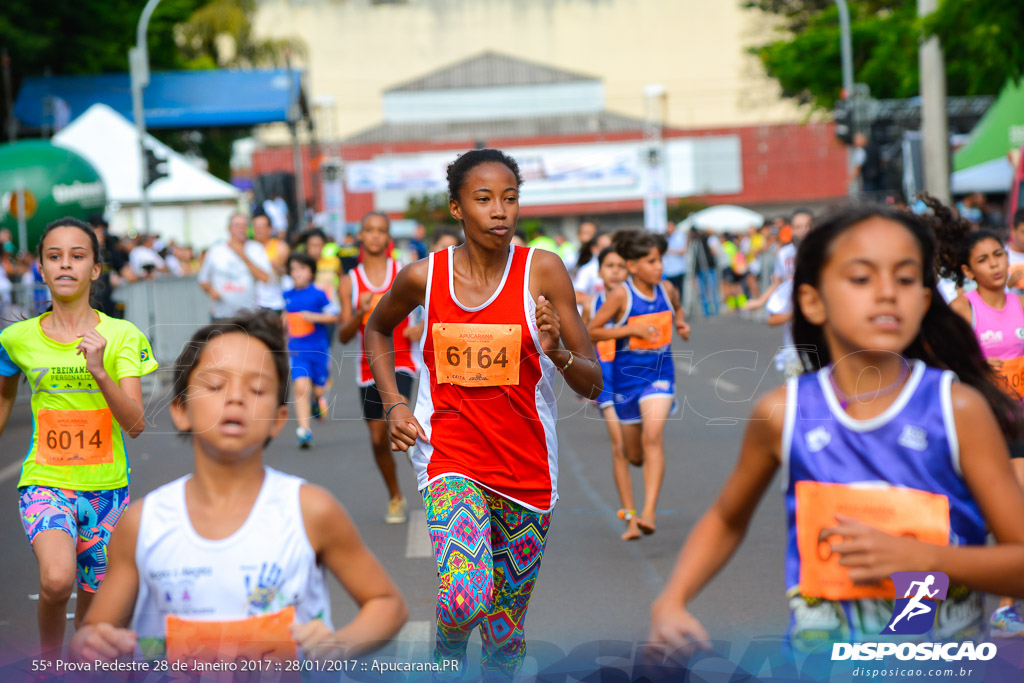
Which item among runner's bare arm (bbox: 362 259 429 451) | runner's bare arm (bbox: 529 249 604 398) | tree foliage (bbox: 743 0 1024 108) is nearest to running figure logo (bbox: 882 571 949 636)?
runner's bare arm (bbox: 529 249 604 398)

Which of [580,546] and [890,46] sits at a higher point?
[890,46]

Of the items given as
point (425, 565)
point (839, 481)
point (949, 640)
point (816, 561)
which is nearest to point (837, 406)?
point (839, 481)

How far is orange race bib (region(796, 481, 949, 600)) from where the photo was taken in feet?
8.08

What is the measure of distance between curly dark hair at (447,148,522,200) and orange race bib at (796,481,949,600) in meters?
2.08

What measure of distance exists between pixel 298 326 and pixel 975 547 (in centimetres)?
984

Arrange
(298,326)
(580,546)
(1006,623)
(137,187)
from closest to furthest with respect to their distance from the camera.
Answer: (1006,623)
(580,546)
(298,326)
(137,187)

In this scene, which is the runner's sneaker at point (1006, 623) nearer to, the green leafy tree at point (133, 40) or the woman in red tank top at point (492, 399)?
the woman in red tank top at point (492, 399)

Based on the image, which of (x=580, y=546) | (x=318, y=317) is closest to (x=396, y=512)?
(x=580, y=546)

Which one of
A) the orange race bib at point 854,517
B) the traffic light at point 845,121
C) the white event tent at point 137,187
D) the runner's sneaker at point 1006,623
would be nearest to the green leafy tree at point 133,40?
the white event tent at point 137,187

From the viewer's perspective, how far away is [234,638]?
8.53 feet

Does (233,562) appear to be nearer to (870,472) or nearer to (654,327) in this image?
(870,472)

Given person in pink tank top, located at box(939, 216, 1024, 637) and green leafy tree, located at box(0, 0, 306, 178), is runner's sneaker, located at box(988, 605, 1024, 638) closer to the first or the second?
person in pink tank top, located at box(939, 216, 1024, 637)

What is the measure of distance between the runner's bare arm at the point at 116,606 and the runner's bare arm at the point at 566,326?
5.50 ft

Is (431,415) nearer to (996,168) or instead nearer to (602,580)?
(602,580)
